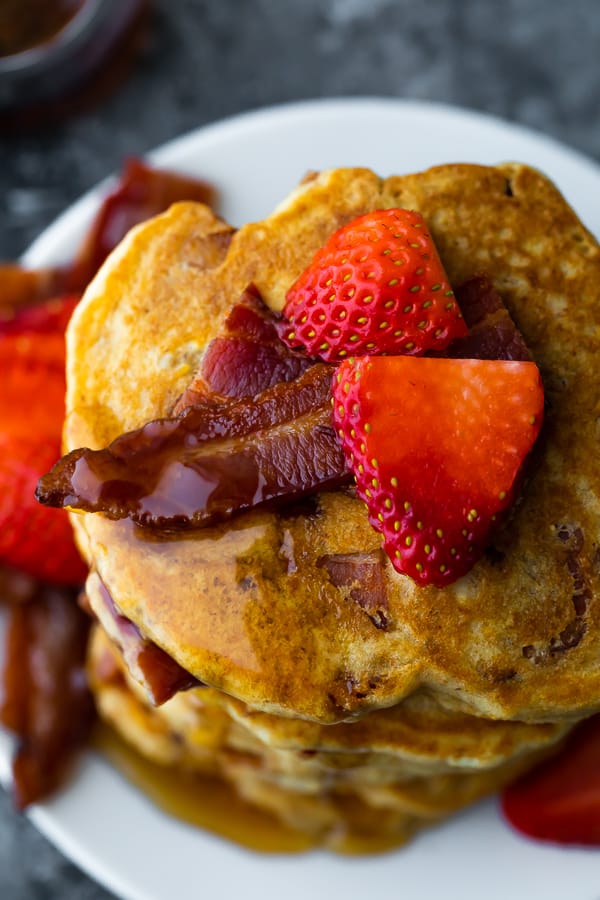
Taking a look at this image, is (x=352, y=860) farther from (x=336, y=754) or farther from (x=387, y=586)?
(x=387, y=586)

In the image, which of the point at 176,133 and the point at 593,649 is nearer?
the point at 593,649

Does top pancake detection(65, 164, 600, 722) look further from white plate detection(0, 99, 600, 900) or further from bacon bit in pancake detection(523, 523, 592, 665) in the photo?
white plate detection(0, 99, 600, 900)

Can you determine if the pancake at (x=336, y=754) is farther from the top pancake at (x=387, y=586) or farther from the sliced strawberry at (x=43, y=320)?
the sliced strawberry at (x=43, y=320)

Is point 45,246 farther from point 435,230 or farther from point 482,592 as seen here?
point 482,592

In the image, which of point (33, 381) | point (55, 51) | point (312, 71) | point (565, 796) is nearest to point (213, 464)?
point (33, 381)

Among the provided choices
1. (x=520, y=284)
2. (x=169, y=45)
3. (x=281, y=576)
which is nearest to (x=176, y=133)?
(x=169, y=45)

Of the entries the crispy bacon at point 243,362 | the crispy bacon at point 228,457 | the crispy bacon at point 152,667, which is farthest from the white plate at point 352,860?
the crispy bacon at point 228,457
